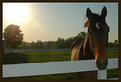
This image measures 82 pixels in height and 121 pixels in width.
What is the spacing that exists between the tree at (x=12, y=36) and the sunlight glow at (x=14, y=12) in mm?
193

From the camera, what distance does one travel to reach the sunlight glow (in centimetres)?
327

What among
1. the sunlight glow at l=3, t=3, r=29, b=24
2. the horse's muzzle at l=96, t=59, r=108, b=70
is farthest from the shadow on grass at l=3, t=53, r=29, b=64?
the horse's muzzle at l=96, t=59, r=108, b=70

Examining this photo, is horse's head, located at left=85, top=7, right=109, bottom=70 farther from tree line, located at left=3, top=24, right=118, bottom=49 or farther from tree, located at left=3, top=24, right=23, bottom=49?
tree, located at left=3, top=24, right=23, bottom=49

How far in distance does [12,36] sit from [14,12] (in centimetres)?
60

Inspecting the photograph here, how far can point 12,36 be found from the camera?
3533 mm

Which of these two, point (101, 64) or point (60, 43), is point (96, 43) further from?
point (60, 43)

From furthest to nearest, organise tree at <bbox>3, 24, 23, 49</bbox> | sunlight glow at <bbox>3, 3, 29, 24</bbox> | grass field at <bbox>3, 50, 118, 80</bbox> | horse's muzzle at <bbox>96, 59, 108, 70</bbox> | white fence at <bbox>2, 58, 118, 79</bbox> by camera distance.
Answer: grass field at <bbox>3, 50, 118, 80</bbox> → tree at <bbox>3, 24, 23, 49</bbox> → sunlight glow at <bbox>3, 3, 29, 24</bbox> → horse's muzzle at <bbox>96, 59, 108, 70</bbox> → white fence at <bbox>2, 58, 118, 79</bbox>

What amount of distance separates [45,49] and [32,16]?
923 millimetres

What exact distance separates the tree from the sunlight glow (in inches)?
7.6

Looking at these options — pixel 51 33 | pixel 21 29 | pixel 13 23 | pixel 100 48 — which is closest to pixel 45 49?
pixel 51 33

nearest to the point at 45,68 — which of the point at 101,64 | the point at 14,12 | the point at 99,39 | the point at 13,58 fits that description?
the point at 101,64

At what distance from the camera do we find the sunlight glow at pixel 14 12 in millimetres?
3268

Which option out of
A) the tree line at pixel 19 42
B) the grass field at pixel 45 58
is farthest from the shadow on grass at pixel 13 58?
the tree line at pixel 19 42

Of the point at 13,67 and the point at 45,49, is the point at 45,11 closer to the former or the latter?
the point at 45,49
